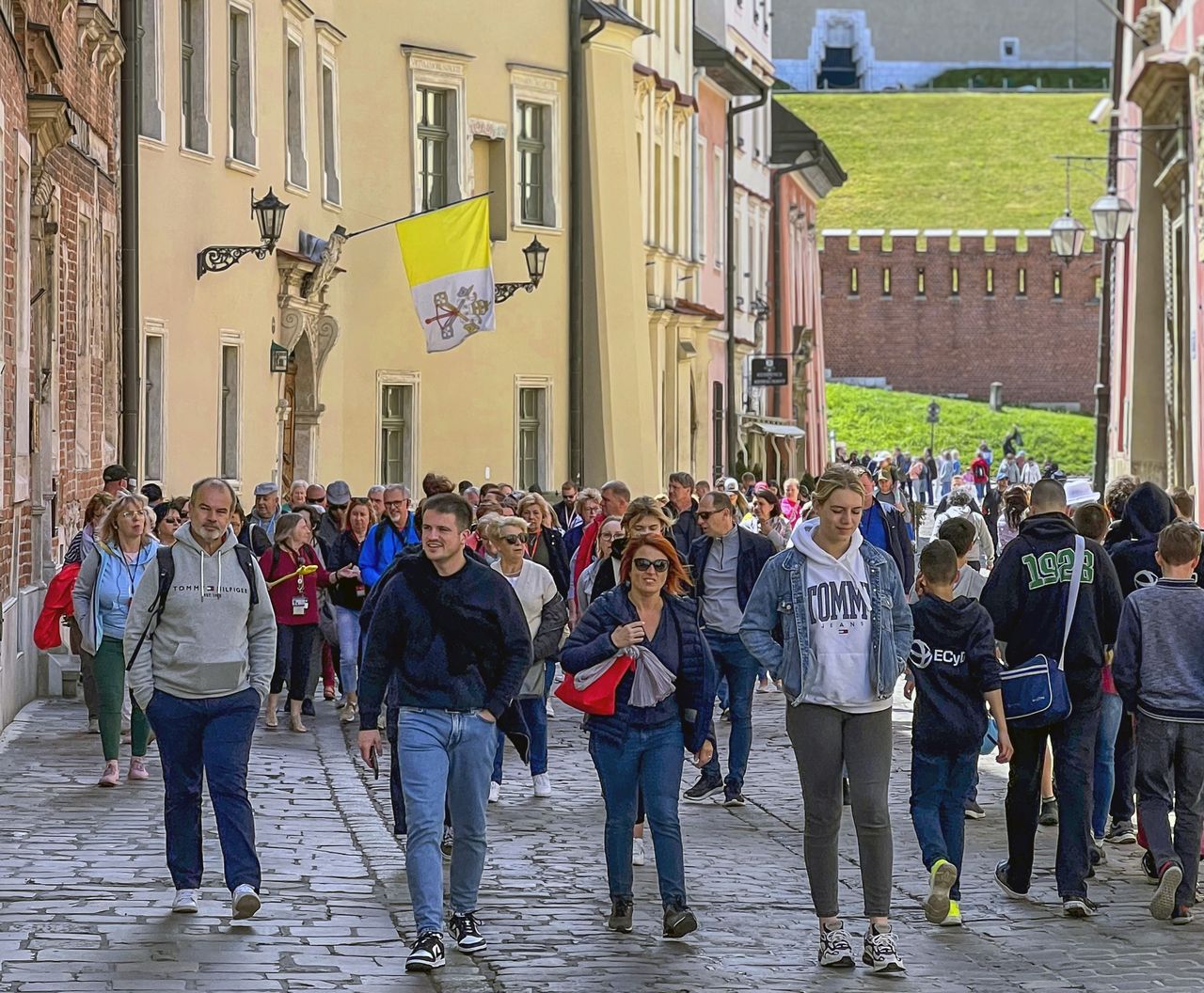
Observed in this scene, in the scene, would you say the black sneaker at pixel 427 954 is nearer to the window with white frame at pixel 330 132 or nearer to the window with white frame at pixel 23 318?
the window with white frame at pixel 23 318

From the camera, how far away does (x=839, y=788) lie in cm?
894

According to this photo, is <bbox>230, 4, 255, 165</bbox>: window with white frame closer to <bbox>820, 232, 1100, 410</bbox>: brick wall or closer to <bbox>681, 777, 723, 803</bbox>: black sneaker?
<bbox>681, 777, 723, 803</bbox>: black sneaker

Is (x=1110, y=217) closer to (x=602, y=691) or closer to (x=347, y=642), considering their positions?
(x=347, y=642)

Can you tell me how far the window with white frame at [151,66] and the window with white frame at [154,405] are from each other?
177 cm

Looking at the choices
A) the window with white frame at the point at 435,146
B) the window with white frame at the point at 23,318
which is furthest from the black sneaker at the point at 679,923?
the window with white frame at the point at 435,146

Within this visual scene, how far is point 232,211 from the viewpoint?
23.5m

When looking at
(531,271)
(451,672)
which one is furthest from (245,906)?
(531,271)

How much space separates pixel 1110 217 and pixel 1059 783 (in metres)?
23.2

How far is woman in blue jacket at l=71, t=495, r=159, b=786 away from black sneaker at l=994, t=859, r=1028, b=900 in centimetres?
503

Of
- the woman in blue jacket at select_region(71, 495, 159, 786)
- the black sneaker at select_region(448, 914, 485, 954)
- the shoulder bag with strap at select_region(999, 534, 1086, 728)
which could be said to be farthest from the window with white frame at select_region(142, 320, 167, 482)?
the black sneaker at select_region(448, 914, 485, 954)

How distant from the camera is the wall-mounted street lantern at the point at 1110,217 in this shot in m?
32.2

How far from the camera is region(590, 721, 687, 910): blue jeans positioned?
934cm

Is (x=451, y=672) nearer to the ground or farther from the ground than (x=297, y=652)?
farther from the ground

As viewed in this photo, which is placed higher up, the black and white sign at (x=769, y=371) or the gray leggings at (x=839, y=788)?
the black and white sign at (x=769, y=371)
